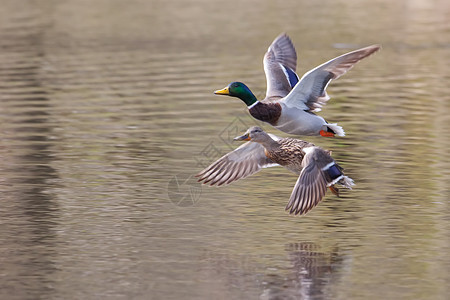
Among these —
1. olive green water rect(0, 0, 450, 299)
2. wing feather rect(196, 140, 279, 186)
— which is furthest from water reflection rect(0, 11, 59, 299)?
wing feather rect(196, 140, 279, 186)

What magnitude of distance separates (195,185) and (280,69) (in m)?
2.33

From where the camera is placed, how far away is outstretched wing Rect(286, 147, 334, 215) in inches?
463

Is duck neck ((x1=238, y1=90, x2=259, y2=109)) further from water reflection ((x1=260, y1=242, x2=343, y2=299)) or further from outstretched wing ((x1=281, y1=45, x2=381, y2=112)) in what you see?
water reflection ((x1=260, y1=242, x2=343, y2=299))

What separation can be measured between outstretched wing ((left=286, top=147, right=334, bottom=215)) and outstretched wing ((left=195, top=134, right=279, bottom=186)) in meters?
1.03

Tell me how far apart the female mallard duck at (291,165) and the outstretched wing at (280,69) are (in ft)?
4.79

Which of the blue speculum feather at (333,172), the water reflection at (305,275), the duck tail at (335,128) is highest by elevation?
the duck tail at (335,128)

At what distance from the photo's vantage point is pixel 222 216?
12375mm

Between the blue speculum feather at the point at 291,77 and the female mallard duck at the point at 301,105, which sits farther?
the blue speculum feather at the point at 291,77

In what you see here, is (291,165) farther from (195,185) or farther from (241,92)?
(195,185)

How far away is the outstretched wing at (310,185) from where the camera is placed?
1176cm

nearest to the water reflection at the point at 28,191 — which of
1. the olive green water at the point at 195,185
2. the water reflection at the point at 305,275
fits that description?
the olive green water at the point at 195,185

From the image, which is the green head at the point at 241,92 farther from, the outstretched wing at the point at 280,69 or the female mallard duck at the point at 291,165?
Result: the female mallard duck at the point at 291,165

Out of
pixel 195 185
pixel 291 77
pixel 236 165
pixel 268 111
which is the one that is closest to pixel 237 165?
pixel 236 165

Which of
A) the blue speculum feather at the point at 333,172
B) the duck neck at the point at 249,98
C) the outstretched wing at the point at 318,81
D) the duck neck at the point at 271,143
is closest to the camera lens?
the blue speculum feather at the point at 333,172
